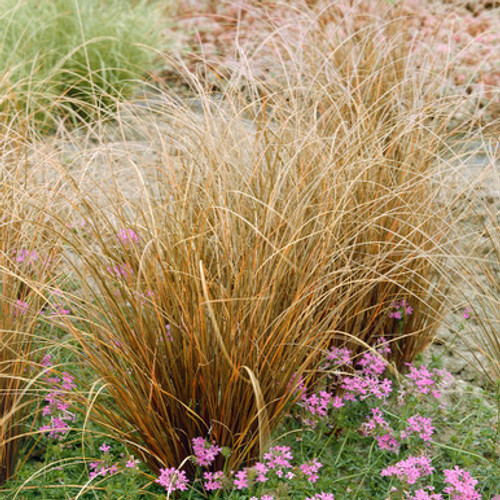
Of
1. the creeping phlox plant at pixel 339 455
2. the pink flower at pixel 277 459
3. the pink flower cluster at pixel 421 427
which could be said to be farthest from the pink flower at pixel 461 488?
the pink flower at pixel 277 459

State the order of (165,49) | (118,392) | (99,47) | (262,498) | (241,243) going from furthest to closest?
1. (165,49)
2. (99,47)
3. (241,243)
4. (118,392)
5. (262,498)

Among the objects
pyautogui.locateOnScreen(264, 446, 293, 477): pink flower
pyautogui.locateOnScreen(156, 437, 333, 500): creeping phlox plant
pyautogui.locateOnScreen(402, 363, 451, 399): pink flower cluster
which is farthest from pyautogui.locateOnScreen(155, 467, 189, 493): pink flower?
pyautogui.locateOnScreen(402, 363, 451, 399): pink flower cluster

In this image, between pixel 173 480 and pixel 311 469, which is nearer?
pixel 173 480

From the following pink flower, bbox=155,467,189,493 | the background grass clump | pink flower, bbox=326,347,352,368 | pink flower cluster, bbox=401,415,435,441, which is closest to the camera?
pink flower, bbox=155,467,189,493

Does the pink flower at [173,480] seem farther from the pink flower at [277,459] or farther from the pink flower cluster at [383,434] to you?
the pink flower cluster at [383,434]

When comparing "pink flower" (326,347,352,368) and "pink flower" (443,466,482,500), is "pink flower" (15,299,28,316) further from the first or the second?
"pink flower" (443,466,482,500)

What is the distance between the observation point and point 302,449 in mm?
2283

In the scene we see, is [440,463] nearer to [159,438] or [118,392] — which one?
[159,438]

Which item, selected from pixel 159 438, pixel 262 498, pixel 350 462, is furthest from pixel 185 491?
pixel 350 462

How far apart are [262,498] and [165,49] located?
16.1 ft

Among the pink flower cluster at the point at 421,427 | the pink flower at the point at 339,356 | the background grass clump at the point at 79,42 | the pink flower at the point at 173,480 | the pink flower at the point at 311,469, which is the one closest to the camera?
the pink flower at the point at 173,480

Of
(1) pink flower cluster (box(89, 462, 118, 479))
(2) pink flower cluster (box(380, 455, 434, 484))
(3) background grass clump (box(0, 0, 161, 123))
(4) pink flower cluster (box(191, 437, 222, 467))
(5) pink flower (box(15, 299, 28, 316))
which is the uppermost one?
(3) background grass clump (box(0, 0, 161, 123))

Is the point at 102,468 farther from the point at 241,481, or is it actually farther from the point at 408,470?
the point at 408,470

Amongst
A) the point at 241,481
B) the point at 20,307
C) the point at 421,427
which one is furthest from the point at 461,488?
the point at 20,307
